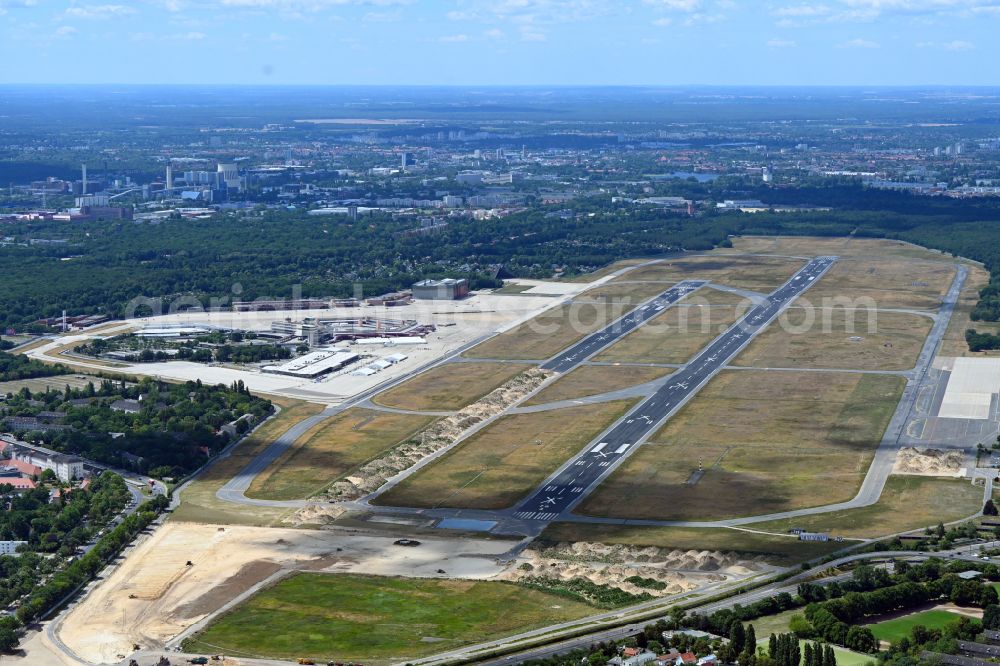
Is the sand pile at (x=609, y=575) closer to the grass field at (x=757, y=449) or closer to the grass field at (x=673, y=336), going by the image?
the grass field at (x=757, y=449)

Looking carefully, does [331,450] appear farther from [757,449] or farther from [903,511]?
[903,511]

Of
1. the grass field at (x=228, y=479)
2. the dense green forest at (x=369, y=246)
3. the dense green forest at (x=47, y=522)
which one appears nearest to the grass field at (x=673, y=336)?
the dense green forest at (x=369, y=246)

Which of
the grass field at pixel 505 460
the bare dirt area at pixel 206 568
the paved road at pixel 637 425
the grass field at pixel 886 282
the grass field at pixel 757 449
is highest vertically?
the grass field at pixel 886 282

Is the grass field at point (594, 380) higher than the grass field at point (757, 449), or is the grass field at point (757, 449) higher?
the grass field at point (757, 449)

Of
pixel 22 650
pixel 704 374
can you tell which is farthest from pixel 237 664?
pixel 704 374

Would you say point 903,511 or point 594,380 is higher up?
point 903,511

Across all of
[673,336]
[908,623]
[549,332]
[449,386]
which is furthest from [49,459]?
[673,336]
